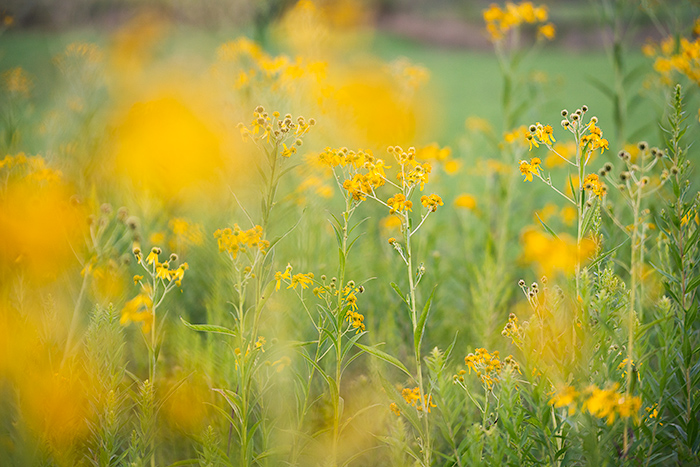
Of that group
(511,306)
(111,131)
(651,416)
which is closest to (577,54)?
(511,306)

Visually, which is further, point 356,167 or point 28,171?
point 28,171

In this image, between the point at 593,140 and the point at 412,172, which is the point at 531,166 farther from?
the point at 412,172

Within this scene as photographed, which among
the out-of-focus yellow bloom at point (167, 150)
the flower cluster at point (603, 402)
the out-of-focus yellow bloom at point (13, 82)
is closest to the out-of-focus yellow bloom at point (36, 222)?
the out-of-focus yellow bloom at point (167, 150)

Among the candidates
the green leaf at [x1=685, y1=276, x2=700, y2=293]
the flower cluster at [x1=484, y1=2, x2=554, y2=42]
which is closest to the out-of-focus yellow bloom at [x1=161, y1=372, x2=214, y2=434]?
the green leaf at [x1=685, y1=276, x2=700, y2=293]

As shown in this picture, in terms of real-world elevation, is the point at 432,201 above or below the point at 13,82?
above

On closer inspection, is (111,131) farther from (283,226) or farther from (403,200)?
(403,200)

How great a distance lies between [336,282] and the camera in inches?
61.1

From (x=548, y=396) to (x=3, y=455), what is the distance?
4.20ft

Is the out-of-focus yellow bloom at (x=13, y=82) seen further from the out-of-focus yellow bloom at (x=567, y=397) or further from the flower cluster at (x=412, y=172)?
the out-of-focus yellow bloom at (x=567, y=397)

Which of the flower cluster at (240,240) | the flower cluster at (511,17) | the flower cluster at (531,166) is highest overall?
the flower cluster at (511,17)

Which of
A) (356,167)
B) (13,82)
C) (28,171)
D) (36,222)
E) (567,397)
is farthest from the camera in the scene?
(13,82)

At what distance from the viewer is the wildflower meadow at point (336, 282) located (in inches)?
37.9

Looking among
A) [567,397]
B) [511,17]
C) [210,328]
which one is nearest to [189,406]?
[210,328]

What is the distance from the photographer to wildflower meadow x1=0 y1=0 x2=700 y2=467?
37.9 inches
